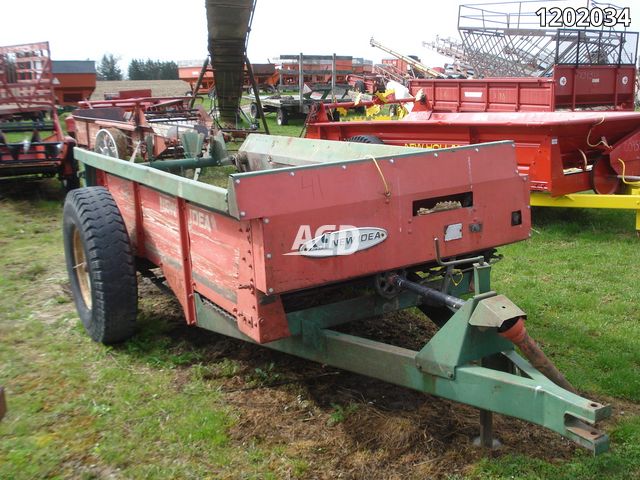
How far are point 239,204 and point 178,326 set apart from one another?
7.04 ft

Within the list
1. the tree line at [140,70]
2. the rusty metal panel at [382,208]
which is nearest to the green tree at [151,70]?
the tree line at [140,70]

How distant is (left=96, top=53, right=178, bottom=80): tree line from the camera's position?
5266 centimetres

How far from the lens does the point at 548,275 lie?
5746 millimetres

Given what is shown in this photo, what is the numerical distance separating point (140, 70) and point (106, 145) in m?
49.7

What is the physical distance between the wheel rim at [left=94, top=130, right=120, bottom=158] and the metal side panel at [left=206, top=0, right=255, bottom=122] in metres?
2.22

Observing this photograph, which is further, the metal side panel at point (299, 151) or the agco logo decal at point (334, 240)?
the metal side panel at point (299, 151)

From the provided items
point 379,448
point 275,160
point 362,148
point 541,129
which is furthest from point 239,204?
point 541,129

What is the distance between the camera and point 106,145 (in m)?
6.77

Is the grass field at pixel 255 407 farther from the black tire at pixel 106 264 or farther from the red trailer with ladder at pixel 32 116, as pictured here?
the red trailer with ladder at pixel 32 116

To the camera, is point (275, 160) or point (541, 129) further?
point (541, 129)

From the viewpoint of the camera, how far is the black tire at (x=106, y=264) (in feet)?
12.9

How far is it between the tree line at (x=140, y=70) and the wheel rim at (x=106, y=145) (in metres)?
47.4

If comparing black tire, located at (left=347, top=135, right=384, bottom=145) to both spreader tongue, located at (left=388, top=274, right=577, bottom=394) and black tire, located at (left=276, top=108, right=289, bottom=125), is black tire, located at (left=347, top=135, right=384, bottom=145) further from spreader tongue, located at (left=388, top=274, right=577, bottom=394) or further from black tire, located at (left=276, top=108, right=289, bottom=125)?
black tire, located at (left=276, top=108, right=289, bottom=125)

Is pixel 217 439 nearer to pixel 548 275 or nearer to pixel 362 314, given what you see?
pixel 362 314
